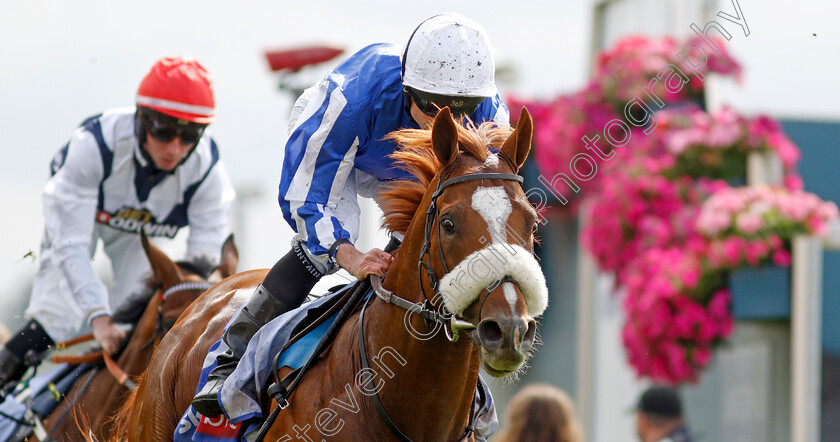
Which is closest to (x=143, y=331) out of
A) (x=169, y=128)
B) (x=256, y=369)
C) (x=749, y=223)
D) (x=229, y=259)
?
(x=229, y=259)

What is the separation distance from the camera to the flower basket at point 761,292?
8289 mm

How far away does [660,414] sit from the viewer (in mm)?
6074

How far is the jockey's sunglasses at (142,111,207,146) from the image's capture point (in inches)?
220

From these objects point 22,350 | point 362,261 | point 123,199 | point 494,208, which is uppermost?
point 123,199

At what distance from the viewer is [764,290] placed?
8352 mm

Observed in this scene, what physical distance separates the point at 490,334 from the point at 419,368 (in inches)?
19.0

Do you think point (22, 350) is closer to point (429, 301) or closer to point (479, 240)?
point (429, 301)

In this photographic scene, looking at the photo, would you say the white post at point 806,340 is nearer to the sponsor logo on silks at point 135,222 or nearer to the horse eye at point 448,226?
the sponsor logo on silks at point 135,222

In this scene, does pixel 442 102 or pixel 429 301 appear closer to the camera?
pixel 429 301

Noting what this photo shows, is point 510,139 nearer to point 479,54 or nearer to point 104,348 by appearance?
point 479,54

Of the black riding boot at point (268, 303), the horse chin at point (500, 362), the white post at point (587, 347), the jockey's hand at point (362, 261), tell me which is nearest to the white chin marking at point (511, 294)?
the horse chin at point (500, 362)

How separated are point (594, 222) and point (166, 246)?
4.61 m

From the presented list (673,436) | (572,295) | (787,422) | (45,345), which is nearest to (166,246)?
(45,345)

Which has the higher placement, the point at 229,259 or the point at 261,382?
the point at 229,259
